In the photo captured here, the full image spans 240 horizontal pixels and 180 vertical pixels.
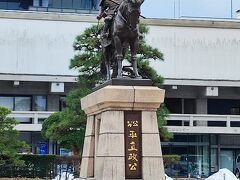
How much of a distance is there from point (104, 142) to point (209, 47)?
98.4ft

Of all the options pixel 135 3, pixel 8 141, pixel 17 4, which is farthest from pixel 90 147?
pixel 17 4

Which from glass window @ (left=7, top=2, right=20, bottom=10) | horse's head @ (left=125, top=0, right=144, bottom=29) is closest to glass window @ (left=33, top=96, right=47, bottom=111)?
glass window @ (left=7, top=2, right=20, bottom=10)

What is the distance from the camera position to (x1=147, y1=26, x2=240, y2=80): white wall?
132ft

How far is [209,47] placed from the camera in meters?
40.8

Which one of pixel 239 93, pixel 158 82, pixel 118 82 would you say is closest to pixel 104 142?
pixel 118 82

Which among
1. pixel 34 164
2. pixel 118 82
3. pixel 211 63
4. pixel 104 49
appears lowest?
pixel 34 164

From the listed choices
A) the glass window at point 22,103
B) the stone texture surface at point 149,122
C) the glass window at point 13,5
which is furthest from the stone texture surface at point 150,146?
the glass window at point 13,5

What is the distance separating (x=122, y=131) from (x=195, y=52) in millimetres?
29475

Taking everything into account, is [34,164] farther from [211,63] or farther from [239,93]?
[239,93]

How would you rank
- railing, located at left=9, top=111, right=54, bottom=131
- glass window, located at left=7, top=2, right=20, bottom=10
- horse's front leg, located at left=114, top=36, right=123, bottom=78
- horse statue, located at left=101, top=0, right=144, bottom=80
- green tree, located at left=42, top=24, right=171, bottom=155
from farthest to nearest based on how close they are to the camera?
1. glass window, located at left=7, top=2, right=20, bottom=10
2. railing, located at left=9, top=111, right=54, bottom=131
3. green tree, located at left=42, top=24, right=171, bottom=155
4. horse's front leg, located at left=114, top=36, right=123, bottom=78
5. horse statue, located at left=101, top=0, right=144, bottom=80

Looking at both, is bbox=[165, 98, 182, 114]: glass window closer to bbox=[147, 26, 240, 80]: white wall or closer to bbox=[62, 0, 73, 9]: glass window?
bbox=[147, 26, 240, 80]: white wall

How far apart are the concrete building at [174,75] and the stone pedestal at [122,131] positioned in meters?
25.5

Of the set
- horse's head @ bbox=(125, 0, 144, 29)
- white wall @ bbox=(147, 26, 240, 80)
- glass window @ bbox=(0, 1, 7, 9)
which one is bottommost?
horse's head @ bbox=(125, 0, 144, 29)

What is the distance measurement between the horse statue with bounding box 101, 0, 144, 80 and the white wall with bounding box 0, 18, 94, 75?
25917 millimetres
